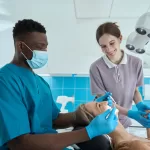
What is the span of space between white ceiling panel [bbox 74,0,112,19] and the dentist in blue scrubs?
52.4 inches

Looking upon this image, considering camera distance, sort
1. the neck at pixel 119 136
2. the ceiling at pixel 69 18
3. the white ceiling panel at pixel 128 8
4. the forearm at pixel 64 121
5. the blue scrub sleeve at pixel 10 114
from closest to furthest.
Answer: the blue scrub sleeve at pixel 10 114 → the neck at pixel 119 136 → the forearm at pixel 64 121 → the white ceiling panel at pixel 128 8 → the ceiling at pixel 69 18

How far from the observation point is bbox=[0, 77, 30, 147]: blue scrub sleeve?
86 centimetres

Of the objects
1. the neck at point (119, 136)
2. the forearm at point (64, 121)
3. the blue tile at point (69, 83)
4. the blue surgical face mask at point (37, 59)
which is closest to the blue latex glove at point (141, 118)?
the neck at point (119, 136)

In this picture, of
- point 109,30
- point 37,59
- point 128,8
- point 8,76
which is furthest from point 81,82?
point 8,76

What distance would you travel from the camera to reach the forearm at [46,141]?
0.87 m

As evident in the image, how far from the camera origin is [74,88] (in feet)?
9.21

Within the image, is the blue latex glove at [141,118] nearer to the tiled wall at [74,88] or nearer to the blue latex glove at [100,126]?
the blue latex glove at [100,126]

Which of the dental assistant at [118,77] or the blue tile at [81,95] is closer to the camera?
the dental assistant at [118,77]

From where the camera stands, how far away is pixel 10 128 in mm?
862

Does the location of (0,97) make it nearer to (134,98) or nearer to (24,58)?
(24,58)

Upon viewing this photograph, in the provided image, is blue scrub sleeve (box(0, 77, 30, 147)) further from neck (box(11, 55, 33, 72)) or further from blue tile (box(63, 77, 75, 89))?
blue tile (box(63, 77, 75, 89))

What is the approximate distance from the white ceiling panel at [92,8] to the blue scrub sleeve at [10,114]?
5.43ft

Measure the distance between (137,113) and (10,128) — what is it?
0.85 m

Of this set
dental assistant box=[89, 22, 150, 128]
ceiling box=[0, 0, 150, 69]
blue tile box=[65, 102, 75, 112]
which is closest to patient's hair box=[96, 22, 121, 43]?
dental assistant box=[89, 22, 150, 128]
